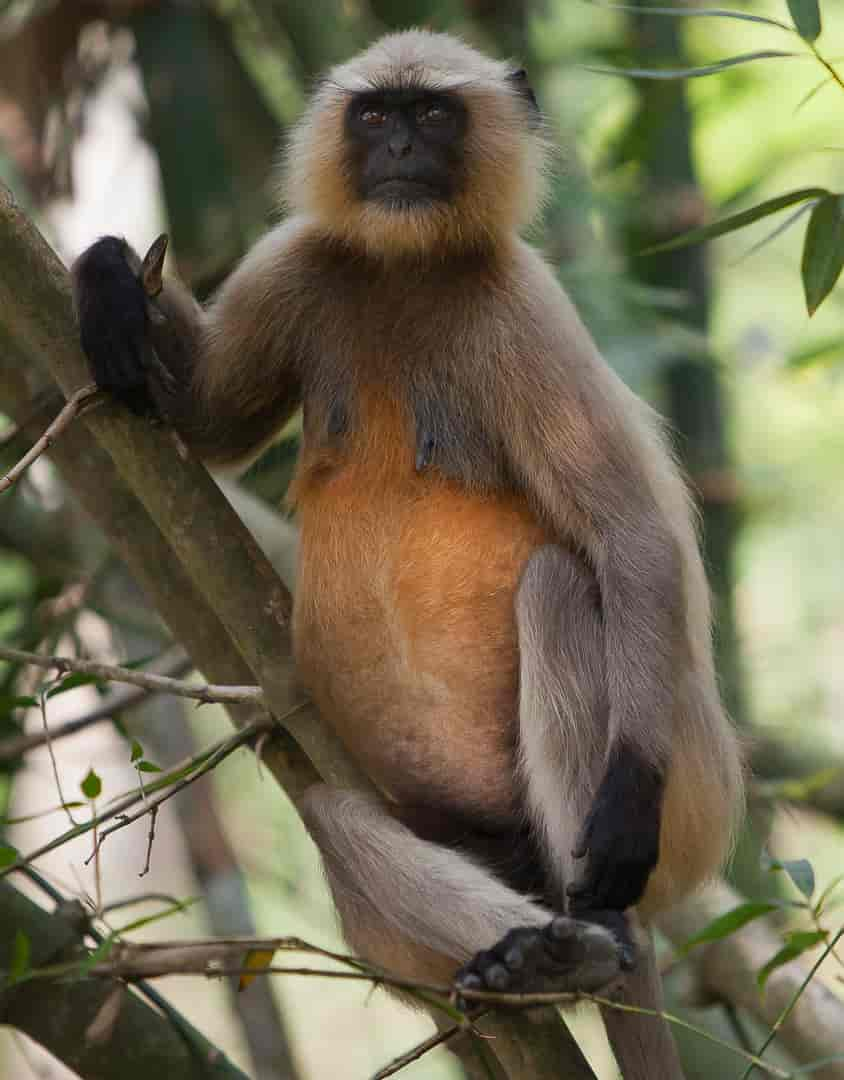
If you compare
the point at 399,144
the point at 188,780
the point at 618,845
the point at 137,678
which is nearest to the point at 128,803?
the point at 188,780

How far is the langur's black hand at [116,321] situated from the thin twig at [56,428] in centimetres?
4

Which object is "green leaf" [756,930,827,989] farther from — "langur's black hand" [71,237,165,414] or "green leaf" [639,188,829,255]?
"langur's black hand" [71,237,165,414]

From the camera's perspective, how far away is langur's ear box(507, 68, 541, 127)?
365 cm

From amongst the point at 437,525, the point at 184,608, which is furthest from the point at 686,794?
the point at 184,608

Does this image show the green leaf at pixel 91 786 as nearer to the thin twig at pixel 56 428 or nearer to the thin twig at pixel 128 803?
the thin twig at pixel 128 803

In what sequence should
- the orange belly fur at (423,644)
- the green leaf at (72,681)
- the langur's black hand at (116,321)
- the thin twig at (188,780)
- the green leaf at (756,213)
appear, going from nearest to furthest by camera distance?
the thin twig at (188,780)
the green leaf at (756,213)
the green leaf at (72,681)
the langur's black hand at (116,321)
the orange belly fur at (423,644)

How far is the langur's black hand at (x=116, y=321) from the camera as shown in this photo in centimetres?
277

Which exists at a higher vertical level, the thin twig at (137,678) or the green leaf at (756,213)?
the green leaf at (756,213)

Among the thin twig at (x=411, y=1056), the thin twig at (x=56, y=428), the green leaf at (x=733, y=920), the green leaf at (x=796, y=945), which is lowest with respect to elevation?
the green leaf at (x=796, y=945)

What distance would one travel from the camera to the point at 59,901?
8.29 feet

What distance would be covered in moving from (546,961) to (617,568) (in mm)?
821

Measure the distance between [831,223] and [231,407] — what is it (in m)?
1.42

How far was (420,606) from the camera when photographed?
3084 mm

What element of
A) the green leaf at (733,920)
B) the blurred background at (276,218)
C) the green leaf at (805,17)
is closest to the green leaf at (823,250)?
the green leaf at (805,17)
